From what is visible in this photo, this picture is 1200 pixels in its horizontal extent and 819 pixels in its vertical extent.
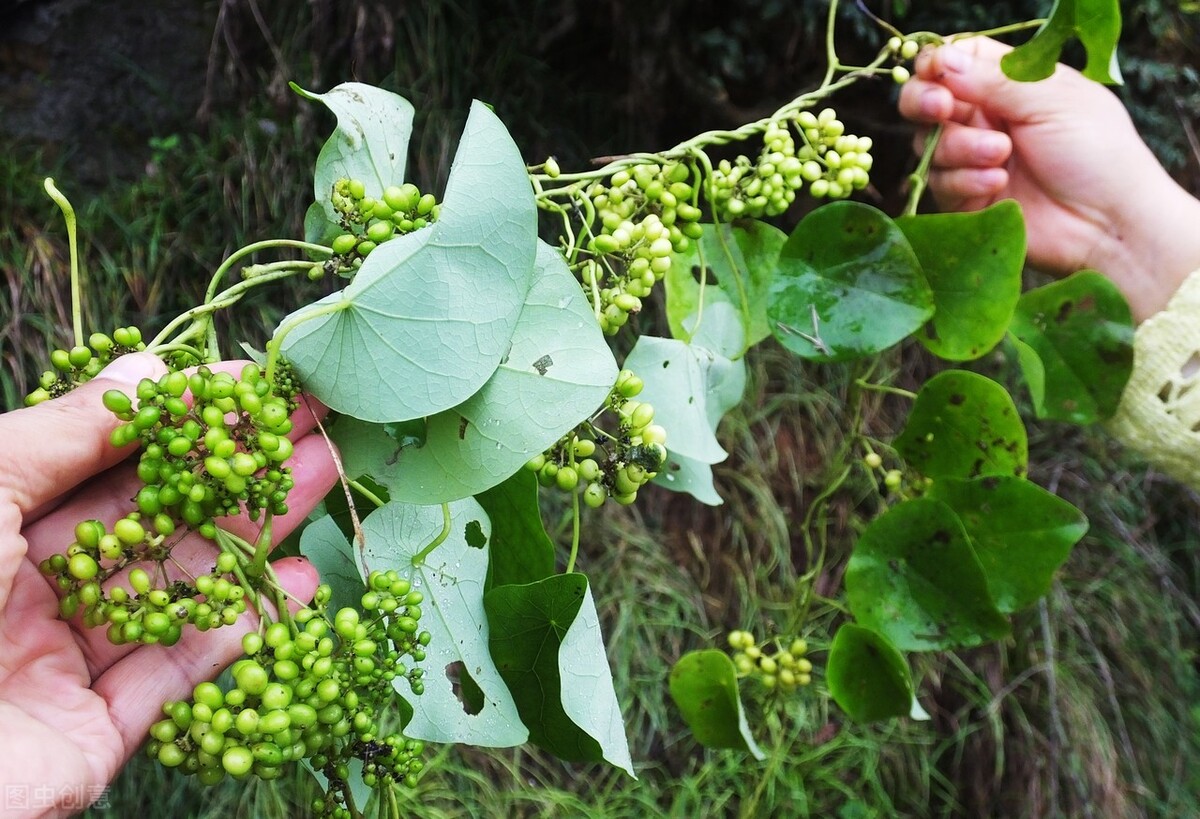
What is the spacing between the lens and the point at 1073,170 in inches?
37.9

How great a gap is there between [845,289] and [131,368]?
0.54 meters

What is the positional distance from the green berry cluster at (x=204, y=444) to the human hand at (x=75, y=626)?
0.06 meters

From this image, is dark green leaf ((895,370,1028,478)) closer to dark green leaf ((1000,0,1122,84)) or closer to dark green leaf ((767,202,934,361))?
dark green leaf ((767,202,934,361))

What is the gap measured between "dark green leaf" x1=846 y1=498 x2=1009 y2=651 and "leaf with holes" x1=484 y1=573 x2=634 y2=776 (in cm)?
31

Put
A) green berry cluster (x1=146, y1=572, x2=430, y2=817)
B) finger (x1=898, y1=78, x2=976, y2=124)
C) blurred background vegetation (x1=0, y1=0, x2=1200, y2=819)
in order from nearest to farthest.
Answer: green berry cluster (x1=146, y1=572, x2=430, y2=817)
finger (x1=898, y1=78, x2=976, y2=124)
blurred background vegetation (x1=0, y1=0, x2=1200, y2=819)

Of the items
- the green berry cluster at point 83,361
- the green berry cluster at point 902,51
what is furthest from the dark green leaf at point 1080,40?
the green berry cluster at point 83,361

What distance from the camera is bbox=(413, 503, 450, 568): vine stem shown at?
18.4 inches

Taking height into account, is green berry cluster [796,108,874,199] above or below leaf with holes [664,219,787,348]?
above

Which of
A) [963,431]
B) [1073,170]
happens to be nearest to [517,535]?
[963,431]

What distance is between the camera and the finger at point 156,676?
0.49 m

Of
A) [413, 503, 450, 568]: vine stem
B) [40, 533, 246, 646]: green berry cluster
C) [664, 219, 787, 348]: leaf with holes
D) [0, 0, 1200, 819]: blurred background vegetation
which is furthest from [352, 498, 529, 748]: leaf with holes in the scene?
[0, 0, 1200, 819]: blurred background vegetation

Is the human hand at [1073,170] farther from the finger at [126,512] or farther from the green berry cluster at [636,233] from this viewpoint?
the finger at [126,512]

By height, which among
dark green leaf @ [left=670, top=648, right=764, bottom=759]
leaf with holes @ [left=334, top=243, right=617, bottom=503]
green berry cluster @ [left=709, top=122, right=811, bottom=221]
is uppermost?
green berry cluster @ [left=709, top=122, right=811, bottom=221]

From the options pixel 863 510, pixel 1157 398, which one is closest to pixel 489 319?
pixel 1157 398
